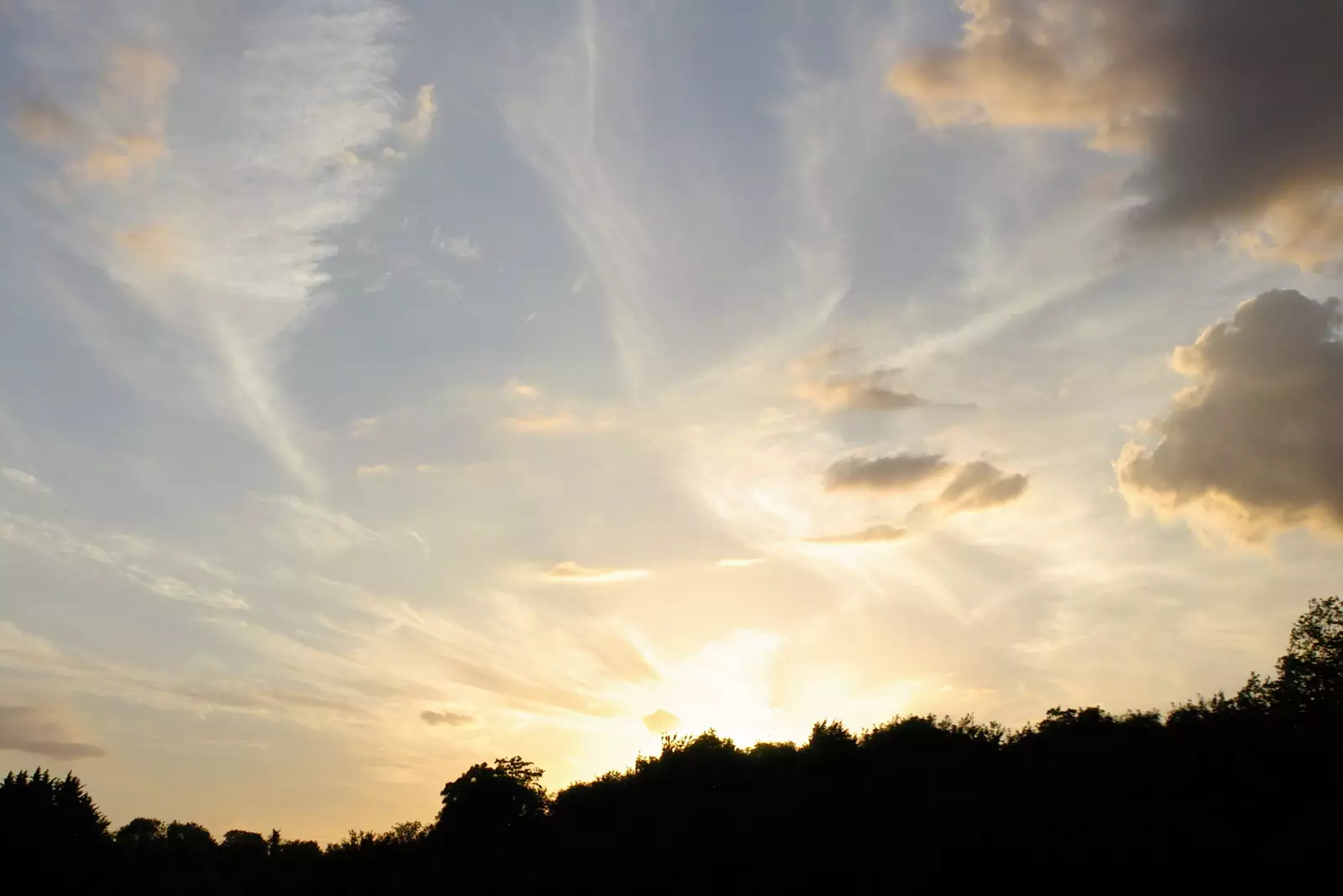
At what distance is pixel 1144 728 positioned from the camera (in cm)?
6838

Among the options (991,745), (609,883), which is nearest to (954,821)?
(991,745)

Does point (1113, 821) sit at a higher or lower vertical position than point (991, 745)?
lower

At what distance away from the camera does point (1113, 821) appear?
2264 inches

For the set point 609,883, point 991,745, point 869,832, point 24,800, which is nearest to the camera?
point 869,832

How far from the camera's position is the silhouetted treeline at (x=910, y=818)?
54375mm

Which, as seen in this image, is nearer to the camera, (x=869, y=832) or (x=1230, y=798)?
(x=1230, y=798)

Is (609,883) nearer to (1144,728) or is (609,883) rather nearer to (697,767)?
(697,767)

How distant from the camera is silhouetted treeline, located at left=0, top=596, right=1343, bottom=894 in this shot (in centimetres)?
5438

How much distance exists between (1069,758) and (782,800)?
82.4 ft

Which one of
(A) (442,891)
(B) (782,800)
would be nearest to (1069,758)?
(B) (782,800)

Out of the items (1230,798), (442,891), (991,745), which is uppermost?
(991,745)

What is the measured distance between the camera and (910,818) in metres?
69.6

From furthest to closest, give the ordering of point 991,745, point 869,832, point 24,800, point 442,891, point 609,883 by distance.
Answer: point 442,891 < point 24,800 < point 609,883 < point 991,745 < point 869,832

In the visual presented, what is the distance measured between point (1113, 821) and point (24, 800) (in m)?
96.8
